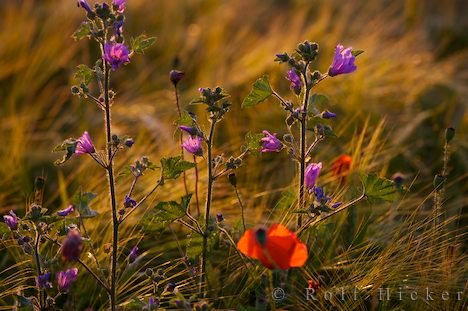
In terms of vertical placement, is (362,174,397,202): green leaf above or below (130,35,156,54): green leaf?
below

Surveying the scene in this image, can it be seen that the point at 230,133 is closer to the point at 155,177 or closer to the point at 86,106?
the point at 155,177

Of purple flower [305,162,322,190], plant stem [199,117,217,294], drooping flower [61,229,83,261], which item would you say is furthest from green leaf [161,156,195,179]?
drooping flower [61,229,83,261]

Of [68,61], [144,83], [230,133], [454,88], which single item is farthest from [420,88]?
[68,61]

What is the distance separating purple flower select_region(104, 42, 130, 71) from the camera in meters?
1.72

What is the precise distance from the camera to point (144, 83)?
14.6 ft

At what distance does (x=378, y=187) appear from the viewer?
1.78m

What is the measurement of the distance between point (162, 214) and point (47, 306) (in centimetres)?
35

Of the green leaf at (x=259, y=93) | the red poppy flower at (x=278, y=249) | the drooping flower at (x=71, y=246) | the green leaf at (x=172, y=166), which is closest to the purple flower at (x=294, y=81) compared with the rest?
the green leaf at (x=259, y=93)

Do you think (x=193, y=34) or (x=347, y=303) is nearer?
(x=347, y=303)

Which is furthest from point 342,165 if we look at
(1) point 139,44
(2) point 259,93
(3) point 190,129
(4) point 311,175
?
(1) point 139,44

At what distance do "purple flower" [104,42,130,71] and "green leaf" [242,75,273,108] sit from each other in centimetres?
31

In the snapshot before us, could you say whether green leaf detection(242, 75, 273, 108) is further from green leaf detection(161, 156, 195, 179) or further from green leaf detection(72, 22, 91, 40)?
green leaf detection(72, 22, 91, 40)

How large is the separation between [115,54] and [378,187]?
0.67 meters

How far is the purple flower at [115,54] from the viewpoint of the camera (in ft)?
5.66
